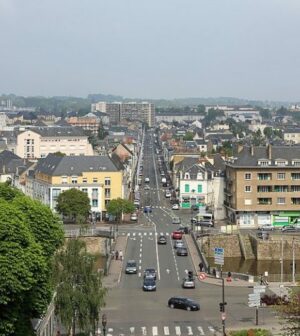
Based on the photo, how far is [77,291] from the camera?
31000 millimetres

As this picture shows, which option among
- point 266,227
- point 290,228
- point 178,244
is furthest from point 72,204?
point 290,228

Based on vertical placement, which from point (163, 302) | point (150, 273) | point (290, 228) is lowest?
point (290, 228)

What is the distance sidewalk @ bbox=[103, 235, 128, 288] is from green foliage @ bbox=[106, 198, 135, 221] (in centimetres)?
721

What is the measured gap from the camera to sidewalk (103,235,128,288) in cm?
4484

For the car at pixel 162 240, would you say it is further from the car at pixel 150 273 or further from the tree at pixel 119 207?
the car at pixel 150 273

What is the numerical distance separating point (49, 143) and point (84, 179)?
45524mm

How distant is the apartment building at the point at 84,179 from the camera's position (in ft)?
230

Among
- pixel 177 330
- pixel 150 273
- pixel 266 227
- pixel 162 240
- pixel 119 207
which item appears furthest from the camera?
pixel 119 207

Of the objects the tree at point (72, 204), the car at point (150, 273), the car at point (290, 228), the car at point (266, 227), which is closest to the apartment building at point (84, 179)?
the tree at point (72, 204)

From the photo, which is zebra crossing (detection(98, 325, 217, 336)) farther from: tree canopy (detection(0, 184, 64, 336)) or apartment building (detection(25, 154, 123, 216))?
apartment building (detection(25, 154, 123, 216))

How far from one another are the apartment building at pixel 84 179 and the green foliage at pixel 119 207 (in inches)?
118

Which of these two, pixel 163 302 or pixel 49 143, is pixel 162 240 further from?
pixel 49 143

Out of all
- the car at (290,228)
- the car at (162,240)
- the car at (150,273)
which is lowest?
the car at (162,240)

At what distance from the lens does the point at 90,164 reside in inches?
2832
